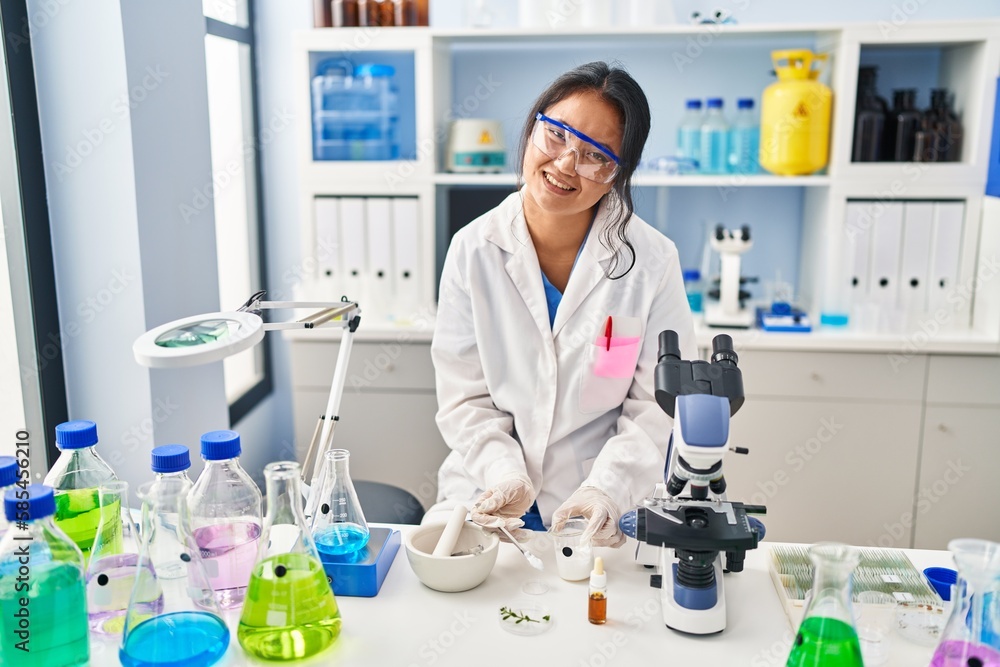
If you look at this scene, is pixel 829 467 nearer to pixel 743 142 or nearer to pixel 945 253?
pixel 945 253

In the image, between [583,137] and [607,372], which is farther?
[607,372]

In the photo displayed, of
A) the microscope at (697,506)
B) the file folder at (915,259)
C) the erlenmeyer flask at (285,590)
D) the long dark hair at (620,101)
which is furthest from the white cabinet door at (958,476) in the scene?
the erlenmeyer flask at (285,590)

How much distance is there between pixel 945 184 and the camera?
2750 millimetres

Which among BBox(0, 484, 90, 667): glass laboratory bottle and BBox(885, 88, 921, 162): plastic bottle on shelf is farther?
BBox(885, 88, 921, 162): plastic bottle on shelf

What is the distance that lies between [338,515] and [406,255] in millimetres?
1791

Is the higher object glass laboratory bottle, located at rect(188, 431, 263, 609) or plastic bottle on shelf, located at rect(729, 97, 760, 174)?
plastic bottle on shelf, located at rect(729, 97, 760, 174)

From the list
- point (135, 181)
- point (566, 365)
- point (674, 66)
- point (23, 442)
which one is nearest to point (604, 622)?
point (566, 365)

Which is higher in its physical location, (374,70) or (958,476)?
(374,70)

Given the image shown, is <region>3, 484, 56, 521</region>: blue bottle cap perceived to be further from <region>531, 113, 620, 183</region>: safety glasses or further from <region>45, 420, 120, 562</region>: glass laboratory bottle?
<region>531, 113, 620, 183</region>: safety glasses

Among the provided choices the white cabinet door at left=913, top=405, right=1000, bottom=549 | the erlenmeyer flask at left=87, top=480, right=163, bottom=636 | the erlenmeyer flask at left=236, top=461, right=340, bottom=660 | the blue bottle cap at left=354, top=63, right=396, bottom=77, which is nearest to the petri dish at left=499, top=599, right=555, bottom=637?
the erlenmeyer flask at left=236, top=461, right=340, bottom=660

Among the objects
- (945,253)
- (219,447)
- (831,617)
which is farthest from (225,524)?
(945,253)

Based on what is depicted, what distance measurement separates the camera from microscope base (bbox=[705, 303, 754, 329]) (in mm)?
2803

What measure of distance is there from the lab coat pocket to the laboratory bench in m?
0.51

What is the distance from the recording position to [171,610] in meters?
1.04
